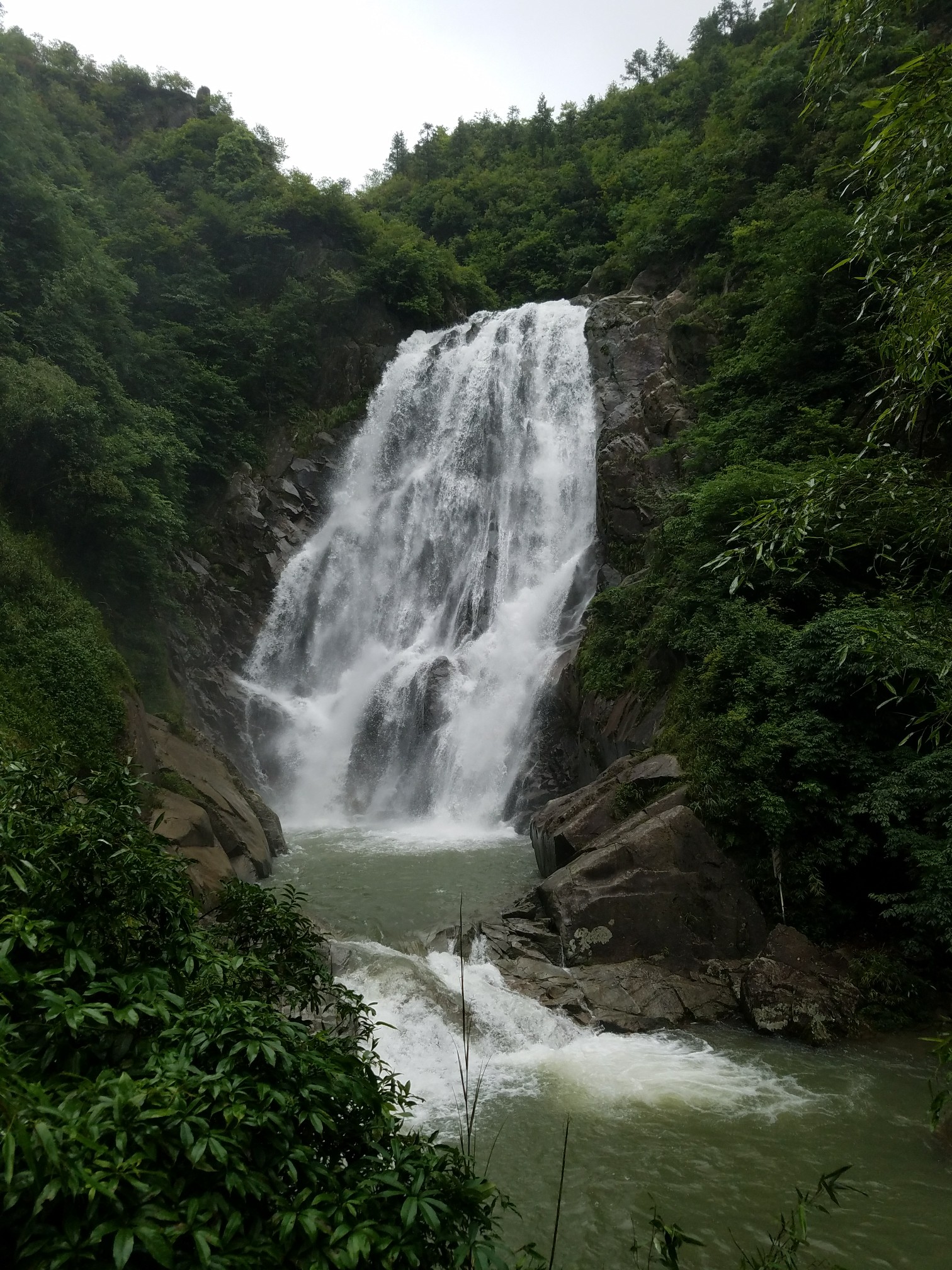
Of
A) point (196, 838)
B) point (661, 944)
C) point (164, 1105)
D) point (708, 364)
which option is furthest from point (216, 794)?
point (708, 364)

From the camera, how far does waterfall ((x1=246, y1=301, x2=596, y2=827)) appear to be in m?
18.8

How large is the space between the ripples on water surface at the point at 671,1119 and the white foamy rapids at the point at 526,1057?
0.7 inches

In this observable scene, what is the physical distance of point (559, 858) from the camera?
11531mm

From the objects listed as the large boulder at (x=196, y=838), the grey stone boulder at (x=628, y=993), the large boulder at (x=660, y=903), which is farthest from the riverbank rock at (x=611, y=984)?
the large boulder at (x=196, y=838)

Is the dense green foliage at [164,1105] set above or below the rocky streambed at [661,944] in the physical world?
above

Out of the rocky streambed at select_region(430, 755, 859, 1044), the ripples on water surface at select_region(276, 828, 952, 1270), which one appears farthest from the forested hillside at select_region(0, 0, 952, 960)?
the ripples on water surface at select_region(276, 828, 952, 1270)

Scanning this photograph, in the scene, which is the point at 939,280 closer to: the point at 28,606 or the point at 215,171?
the point at 28,606

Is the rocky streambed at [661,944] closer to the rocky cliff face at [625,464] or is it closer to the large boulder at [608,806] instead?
the large boulder at [608,806]

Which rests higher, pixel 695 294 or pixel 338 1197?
pixel 695 294

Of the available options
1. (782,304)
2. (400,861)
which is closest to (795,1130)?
(400,861)

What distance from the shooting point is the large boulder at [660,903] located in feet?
30.6

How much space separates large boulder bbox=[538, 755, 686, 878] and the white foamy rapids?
282cm

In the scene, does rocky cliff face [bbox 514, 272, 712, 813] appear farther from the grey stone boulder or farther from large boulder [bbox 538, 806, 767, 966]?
the grey stone boulder

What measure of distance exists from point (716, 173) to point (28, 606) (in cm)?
2410
